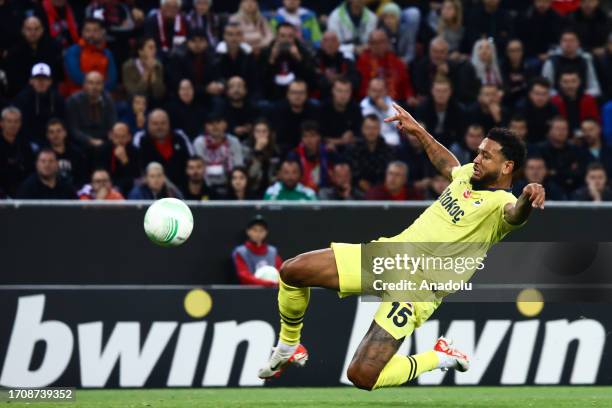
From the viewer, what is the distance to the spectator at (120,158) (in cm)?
1520

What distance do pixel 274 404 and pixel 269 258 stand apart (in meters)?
3.55

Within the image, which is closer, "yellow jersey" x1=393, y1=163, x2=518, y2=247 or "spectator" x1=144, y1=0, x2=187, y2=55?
"yellow jersey" x1=393, y1=163, x2=518, y2=247

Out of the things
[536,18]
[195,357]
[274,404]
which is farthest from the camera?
[536,18]

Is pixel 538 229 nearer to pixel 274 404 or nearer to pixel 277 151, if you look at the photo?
pixel 277 151

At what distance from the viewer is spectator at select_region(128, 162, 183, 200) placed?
14500 millimetres

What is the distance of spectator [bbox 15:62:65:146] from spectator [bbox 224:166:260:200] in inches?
91.7

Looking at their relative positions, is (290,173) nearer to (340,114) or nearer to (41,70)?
(340,114)

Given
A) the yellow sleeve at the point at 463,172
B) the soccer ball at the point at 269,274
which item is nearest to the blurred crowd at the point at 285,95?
the soccer ball at the point at 269,274

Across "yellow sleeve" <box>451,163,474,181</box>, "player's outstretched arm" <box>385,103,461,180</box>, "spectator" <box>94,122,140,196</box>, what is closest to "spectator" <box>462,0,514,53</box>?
"spectator" <box>94,122,140,196</box>

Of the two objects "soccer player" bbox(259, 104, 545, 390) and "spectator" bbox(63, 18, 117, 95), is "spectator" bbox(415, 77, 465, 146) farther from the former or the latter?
"soccer player" bbox(259, 104, 545, 390)

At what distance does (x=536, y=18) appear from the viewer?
62.0 feet

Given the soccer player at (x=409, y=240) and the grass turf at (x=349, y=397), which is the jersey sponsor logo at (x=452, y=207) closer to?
the soccer player at (x=409, y=240)

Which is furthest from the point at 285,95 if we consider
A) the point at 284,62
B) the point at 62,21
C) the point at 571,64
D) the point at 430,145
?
the point at 430,145

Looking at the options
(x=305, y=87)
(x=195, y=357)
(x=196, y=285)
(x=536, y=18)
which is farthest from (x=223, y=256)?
(x=536, y=18)
